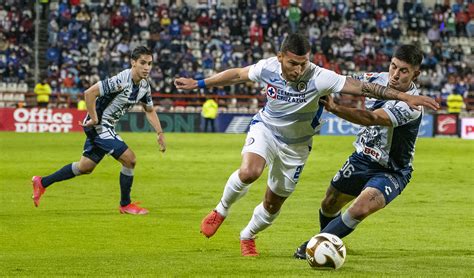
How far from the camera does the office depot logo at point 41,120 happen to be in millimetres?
37281

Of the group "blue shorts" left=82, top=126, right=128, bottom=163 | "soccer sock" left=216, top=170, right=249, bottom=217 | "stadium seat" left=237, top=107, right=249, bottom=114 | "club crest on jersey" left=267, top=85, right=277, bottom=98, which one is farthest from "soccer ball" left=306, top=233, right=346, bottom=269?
"stadium seat" left=237, top=107, right=249, bottom=114

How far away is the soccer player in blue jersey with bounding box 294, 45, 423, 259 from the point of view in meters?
8.80

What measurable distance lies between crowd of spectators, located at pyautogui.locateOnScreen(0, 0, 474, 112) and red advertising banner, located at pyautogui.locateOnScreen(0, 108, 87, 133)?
3.89 meters

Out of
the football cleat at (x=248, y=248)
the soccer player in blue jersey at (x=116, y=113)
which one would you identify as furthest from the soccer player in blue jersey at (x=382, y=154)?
the soccer player in blue jersey at (x=116, y=113)

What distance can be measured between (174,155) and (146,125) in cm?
1151

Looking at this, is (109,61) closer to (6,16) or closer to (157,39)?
(157,39)

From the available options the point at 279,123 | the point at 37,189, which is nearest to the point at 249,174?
the point at 279,123

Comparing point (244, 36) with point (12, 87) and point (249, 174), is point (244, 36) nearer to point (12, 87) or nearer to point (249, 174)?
point (12, 87)

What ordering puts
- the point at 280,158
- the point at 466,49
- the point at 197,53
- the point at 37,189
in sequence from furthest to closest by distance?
the point at 466,49 → the point at 197,53 → the point at 37,189 → the point at 280,158

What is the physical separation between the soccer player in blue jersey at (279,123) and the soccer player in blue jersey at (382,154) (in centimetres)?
46

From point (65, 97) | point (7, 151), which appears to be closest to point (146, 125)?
point (65, 97)

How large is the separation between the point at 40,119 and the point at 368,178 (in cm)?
2966

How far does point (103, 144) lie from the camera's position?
45.9 ft

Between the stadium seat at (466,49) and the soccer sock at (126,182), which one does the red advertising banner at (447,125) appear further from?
the soccer sock at (126,182)
